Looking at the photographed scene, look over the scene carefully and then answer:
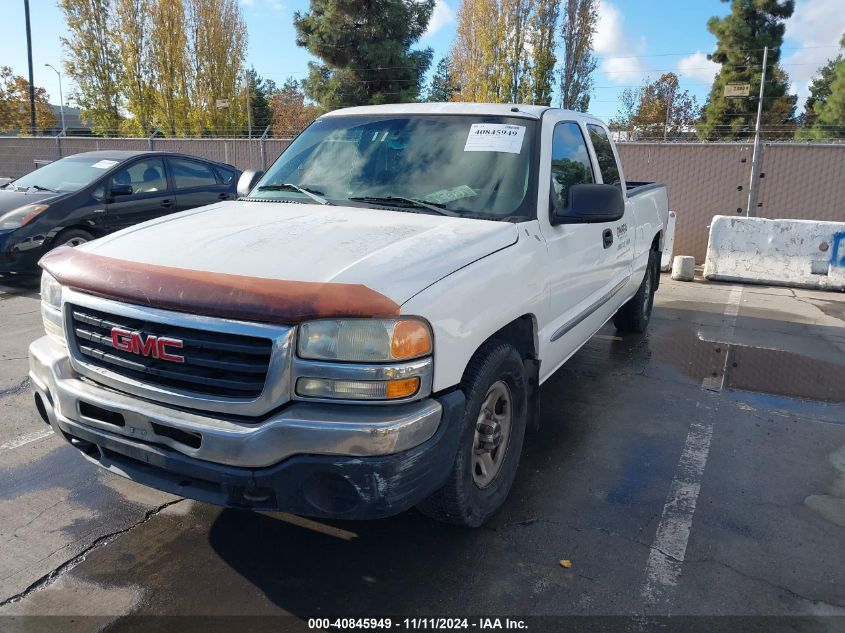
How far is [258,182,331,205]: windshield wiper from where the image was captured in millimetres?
3749

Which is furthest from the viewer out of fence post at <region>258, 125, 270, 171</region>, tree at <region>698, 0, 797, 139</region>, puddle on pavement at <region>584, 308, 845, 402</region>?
tree at <region>698, 0, 797, 139</region>

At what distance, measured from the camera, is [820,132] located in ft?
118

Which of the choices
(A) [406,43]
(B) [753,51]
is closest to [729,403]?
(A) [406,43]

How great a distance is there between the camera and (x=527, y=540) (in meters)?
3.16

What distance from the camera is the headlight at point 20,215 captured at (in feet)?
25.6

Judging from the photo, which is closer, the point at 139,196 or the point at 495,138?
the point at 495,138

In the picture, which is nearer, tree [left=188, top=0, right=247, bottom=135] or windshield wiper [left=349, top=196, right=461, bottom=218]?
windshield wiper [left=349, top=196, right=461, bottom=218]

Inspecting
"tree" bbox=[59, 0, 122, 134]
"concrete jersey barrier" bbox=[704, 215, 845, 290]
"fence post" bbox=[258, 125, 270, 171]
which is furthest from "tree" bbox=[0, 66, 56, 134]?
"concrete jersey barrier" bbox=[704, 215, 845, 290]

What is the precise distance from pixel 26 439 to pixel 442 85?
164 ft

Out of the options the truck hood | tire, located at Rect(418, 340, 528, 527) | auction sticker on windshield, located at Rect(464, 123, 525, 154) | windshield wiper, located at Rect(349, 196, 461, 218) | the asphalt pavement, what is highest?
auction sticker on windshield, located at Rect(464, 123, 525, 154)

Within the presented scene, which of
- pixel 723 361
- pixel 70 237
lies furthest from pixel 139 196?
pixel 723 361

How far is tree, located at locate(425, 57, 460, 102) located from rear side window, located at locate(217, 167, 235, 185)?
32.2 metres

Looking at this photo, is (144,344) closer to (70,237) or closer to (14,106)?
(70,237)

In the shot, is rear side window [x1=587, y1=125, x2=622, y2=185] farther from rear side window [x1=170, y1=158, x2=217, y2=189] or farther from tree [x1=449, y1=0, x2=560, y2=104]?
tree [x1=449, y1=0, x2=560, y2=104]
